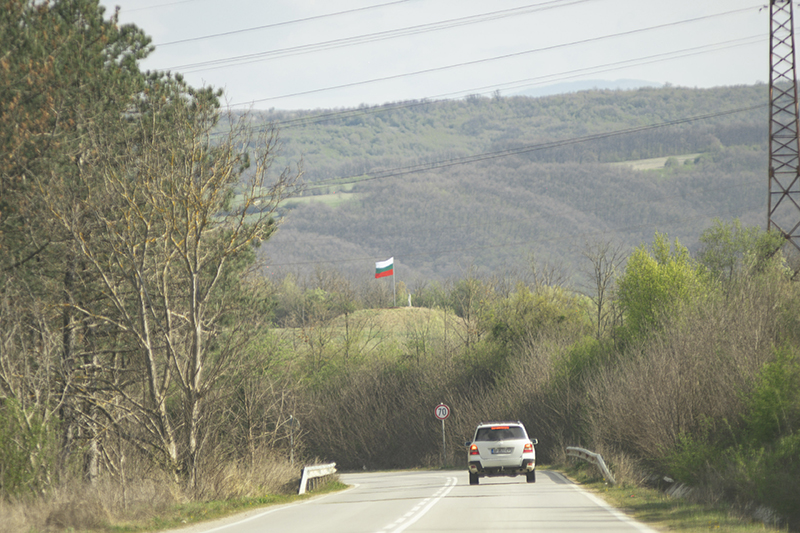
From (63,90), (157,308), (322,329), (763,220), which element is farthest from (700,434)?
(763,220)

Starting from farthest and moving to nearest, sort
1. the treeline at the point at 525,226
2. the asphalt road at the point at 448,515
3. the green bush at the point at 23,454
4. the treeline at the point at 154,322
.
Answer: the treeline at the point at 525,226 < the treeline at the point at 154,322 < the green bush at the point at 23,454 < the asphalt road at the point at 448,515

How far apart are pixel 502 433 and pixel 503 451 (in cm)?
54

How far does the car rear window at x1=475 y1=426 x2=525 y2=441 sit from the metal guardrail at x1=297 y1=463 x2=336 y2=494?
547 cm

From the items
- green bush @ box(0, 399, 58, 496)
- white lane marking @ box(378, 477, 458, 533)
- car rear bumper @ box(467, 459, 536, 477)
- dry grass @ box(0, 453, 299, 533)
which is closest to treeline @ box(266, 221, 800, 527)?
car rear bumper @ box(467, 459, 536, 477)

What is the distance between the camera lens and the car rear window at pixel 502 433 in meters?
25.5

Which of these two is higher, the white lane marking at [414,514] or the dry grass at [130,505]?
the dry grass at [130,505]

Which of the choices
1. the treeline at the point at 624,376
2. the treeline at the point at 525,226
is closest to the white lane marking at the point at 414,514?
the treeline at the point at 624,376

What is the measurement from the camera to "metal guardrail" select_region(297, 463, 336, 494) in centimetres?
2521

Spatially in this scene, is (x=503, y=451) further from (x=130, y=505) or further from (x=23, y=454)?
(x=23, y=454)

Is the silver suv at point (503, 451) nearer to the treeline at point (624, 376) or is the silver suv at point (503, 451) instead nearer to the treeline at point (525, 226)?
the treeline at point (624, 376)

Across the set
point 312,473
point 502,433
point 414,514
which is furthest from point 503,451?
point 414,514

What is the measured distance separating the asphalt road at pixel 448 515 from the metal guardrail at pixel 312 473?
59.1 inches

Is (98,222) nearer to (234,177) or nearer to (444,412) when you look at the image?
(234,177)

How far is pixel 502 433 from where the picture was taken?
2561 cm
